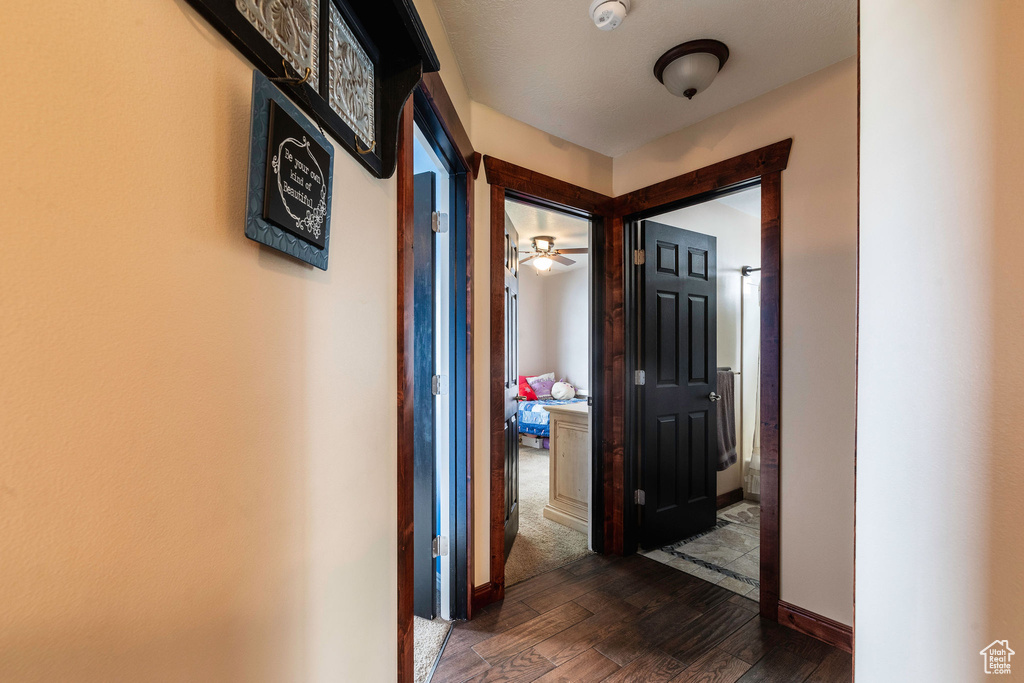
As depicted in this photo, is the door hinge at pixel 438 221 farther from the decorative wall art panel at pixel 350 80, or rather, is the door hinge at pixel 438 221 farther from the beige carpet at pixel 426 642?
the beige carpet at pixel 426 642

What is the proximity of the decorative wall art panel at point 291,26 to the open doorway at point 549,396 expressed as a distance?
5.76ft

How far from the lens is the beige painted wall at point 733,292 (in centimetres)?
358

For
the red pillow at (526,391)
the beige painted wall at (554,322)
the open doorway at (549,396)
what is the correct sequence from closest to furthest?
the open doorway at (549,396) → the red pillow at (526,391) → the beige painted wall at (554,322)

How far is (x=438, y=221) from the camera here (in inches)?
79.8

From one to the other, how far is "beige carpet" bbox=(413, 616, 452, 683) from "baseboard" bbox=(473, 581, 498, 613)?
15 centimetres

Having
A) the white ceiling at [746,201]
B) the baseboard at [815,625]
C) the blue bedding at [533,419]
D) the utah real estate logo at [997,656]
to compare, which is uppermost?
the white ceiling at [746,201]

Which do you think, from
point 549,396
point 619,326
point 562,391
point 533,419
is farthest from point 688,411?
point 549,396

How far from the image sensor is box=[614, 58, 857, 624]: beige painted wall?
1.89m

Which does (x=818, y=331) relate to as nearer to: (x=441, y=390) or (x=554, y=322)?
(x=441, y=390)

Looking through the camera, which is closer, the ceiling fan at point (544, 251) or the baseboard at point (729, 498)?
the baseboard at point (729, 498)

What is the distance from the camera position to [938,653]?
0.70 m

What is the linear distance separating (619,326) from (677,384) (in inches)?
23.2

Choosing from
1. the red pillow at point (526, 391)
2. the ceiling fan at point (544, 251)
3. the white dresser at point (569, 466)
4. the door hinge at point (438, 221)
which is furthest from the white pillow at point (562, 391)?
the door hinge at point (438, 221)

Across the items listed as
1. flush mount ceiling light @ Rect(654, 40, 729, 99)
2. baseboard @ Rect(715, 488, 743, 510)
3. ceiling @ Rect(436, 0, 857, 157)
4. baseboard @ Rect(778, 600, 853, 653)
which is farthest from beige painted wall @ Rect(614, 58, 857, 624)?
baseboard @ Rect(715, 488, 743, 510)
